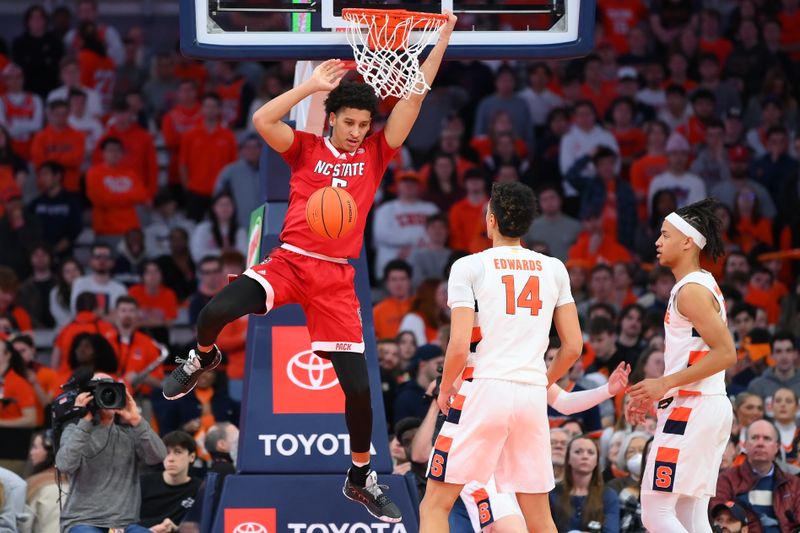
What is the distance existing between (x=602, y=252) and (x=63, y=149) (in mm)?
6761

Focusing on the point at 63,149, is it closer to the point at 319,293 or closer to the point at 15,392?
the point at 15,392

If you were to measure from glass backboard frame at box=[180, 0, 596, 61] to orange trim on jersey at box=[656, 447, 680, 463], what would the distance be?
2605mm

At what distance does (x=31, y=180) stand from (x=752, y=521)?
10.8 meters

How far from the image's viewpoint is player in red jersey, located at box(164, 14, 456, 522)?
27.7 ft

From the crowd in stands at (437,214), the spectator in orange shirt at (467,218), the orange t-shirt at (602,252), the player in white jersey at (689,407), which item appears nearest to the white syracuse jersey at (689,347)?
the player in white jersey at (689,407)

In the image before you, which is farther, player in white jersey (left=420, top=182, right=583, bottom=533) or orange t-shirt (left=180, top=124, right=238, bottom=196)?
orange t-shirt (left=180, top=124, right=238, bottom=196)

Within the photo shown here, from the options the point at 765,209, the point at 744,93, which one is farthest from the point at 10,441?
the point at 744,93

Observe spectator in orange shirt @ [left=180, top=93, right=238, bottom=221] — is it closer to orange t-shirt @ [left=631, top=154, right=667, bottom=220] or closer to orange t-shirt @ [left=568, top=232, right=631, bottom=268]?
orange t-shirt @ [left=568, top=232, right=631, bottom=268]

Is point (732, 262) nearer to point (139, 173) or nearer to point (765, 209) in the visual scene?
point (765, 209)

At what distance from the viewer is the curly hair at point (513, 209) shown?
796 centimetres

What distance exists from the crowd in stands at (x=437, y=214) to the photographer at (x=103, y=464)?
451 mm

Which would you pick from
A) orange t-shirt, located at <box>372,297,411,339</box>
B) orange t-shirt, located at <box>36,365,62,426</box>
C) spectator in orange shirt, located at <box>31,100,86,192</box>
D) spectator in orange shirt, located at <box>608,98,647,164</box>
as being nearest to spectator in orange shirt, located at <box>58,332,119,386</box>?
orange t-shirt, located at <box>36,365,62,426</box>

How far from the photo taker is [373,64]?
8.77 metres

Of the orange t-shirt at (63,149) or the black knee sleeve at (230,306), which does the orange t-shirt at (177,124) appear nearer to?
the orange t-shirt at (63,149)
